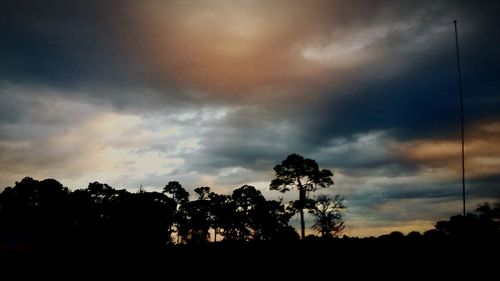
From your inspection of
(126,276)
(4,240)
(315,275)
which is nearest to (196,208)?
(4,240)

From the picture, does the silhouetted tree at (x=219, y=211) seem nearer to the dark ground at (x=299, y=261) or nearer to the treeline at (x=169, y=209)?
the treeline at (x=169, y=209)

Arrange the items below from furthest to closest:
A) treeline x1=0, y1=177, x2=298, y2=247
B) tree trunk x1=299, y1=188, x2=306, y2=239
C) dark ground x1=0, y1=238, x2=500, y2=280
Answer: treeline x1=0, y1=177, x2=298, y2=247, tree trunk x1=299, y1=188, x2=306, y2=239, dark ground x1=0, y1=238, x2=500, y2=280

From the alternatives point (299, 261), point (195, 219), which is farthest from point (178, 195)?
point (299, 261)

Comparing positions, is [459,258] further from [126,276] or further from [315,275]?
[126,276]

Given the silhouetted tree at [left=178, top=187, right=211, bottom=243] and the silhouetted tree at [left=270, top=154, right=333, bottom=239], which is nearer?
the silhouetted tree at [left=270, top=154, right=333, bottom=239]

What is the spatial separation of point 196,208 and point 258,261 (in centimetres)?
4819

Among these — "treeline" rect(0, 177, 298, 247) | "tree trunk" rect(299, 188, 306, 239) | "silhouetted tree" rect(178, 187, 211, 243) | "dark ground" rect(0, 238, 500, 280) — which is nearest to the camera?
"dark ground" rect(0, 238, 500, 280)

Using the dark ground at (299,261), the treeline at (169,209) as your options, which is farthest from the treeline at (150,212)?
the dark ground at (299,261)

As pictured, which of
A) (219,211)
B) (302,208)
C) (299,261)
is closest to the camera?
(299,261)

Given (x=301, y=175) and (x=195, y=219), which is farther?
(x=195, y=219)

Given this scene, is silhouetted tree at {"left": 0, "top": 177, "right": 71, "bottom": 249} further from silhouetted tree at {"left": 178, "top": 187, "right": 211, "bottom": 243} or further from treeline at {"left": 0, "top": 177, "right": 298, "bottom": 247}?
silhouetted tree at {"left": 178, "top": 187, "right": 211, "bottom": 243}

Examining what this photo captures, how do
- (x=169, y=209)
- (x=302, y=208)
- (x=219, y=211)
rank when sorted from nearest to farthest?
(x=302, y=208), (x=169, y=209), (x=219, y=211)

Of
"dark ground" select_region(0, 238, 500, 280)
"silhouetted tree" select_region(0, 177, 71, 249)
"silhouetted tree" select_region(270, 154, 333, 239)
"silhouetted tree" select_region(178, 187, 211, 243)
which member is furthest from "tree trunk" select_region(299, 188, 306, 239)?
"silhouetted tree" select_region(0, 177, 71, 249)

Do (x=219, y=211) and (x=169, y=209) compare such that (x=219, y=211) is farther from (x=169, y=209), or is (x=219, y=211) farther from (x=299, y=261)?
(x=299, y=261)
